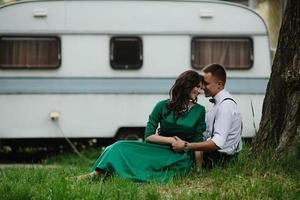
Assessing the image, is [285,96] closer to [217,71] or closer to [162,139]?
[217,71]

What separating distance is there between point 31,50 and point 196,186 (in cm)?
626

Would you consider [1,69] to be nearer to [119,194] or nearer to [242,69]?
[242,69]

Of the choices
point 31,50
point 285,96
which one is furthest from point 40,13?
point 285,96

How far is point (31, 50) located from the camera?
37.1 feet

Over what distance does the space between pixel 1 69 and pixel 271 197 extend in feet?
22.7

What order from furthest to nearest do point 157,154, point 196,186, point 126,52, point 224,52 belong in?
point 224,52 < point 126,52 < point 157,154 < point 196,186

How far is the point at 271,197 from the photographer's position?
17.1 ft

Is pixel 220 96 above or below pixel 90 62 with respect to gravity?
below

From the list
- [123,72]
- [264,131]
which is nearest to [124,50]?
[123,72]

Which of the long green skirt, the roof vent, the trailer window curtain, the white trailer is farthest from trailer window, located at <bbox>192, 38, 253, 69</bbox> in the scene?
the long green skirt

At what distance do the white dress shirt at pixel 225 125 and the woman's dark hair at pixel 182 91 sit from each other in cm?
28

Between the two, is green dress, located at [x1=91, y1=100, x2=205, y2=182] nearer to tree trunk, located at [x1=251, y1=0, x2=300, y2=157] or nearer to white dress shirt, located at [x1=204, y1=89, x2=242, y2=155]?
white dress shirt, located at [x1=204, y1=89, x2=242, y2=155]

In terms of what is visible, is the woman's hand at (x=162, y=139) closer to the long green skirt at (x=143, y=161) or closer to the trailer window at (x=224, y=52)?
the long green skirt at (x=143, y=161)

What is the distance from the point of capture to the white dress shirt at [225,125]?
616 cm
